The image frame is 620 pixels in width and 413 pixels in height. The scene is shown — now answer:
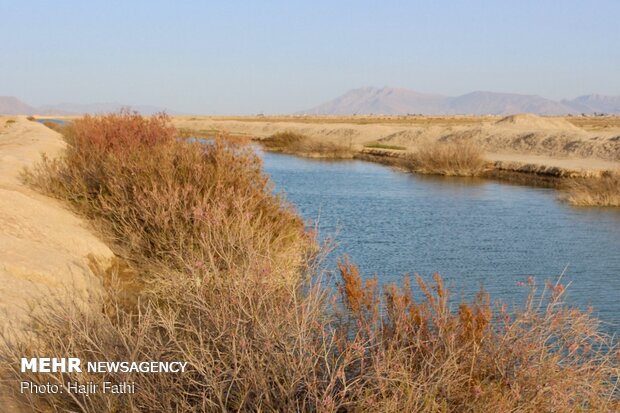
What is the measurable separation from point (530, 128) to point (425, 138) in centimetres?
848

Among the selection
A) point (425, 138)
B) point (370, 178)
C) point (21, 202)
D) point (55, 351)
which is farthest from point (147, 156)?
point (425, 138)

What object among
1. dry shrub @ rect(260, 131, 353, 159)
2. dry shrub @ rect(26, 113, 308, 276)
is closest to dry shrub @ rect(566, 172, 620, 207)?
dry shrub @ rect(26, 113, 308, 276)

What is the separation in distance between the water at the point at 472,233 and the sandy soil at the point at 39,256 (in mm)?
3606

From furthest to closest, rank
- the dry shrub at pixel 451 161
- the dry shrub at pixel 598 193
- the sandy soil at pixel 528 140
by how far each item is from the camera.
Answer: the sandy soil at pixel 528 140
the dry shrub at pixel 451 161
the dry shrub at pixel 598 193

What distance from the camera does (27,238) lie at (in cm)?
1159

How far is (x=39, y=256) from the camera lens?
10.2 metres

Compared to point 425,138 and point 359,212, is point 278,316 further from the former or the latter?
point 425,138

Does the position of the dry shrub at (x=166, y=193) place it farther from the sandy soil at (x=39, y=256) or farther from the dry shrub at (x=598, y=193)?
the dry shrub at (x=598, y=193)

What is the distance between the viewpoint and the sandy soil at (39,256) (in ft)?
25.7

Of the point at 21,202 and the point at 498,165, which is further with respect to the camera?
the point at 498,165

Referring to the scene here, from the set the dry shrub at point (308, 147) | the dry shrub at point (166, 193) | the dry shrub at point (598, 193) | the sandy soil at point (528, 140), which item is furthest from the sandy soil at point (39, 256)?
the dry shrub at point (308, 147)

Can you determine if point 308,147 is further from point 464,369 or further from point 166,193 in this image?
point 464,369

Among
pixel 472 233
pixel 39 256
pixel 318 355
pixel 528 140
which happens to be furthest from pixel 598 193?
pixel 528 140

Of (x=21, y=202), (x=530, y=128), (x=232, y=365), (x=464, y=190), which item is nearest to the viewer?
(x=232, y=365)
